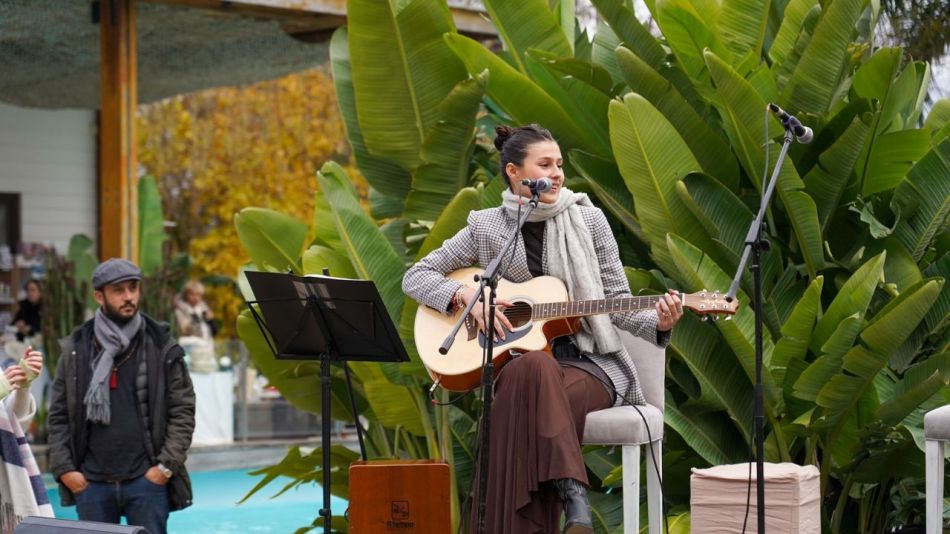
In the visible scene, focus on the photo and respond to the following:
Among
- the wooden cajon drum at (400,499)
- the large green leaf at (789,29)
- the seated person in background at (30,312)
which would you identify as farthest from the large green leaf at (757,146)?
the seated person in background at (30,312)

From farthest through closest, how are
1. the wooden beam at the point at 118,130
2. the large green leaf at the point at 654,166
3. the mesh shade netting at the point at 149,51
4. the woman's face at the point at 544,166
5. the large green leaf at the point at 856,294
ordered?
the mesh shade netting at the point at 149,51 < the wooden beam at the point at 118,130 < the large green leaf at the point at 654,166 < the large green leaf at the point at 856,294 < the woman's face at the point at 544,166

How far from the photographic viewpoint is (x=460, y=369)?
5.63 m

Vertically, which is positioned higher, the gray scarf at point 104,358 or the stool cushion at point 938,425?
the gray scarf at point 104,358

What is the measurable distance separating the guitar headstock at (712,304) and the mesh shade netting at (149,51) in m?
7.92

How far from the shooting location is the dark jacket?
661 cm

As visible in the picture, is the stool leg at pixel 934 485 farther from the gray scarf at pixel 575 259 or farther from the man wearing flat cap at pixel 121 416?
the man wearing flat cap at pixel 121 416

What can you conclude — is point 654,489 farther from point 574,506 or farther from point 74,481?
point 74,481

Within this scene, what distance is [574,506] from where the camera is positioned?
16.8 ft

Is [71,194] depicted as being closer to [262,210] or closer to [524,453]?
[262,210]

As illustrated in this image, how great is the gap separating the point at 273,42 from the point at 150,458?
762cm

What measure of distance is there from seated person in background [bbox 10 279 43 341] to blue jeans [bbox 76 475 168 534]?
945 cm

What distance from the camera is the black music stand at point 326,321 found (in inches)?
219

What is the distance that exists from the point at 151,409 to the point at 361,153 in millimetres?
2261

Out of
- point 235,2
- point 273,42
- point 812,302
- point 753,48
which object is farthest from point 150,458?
point 273,42
